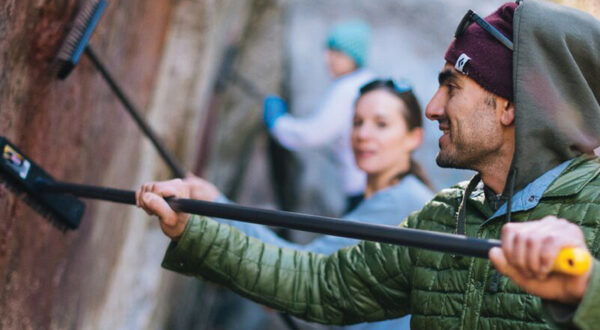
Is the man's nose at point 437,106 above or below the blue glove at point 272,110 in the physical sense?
below

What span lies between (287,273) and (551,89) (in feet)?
3.33

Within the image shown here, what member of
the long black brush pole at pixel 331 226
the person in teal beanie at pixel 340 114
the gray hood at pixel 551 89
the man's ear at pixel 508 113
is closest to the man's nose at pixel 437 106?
the man's ear at pixel 508 113

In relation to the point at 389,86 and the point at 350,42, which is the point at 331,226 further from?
the point at 350,42

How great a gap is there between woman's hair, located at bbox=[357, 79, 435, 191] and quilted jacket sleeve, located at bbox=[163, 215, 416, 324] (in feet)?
4.90

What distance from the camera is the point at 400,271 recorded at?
2.46 metres

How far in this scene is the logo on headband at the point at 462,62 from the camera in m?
2.42

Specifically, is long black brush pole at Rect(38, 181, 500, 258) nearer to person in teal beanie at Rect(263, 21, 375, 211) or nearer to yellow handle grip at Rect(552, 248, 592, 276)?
yellow handle grip at Rect(552, 248, 592, 276)

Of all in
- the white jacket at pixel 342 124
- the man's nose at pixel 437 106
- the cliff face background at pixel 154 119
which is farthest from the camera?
the white jacket at pixel 342 124

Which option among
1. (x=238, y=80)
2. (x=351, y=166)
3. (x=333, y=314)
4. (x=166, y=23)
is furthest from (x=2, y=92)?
(x=238, y=80)

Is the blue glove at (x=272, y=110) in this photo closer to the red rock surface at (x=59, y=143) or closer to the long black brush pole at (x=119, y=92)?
the red rock surface at (x=59, y=143)

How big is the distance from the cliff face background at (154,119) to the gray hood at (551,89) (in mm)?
593

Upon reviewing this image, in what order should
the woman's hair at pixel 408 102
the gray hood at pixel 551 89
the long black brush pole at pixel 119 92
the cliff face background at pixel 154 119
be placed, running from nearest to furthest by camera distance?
the gray hood at pixel 551 89, the cliff face background at pixel 154 119, the long black brush pole at pixel 119 92, the woman's hair at pixel 408 102

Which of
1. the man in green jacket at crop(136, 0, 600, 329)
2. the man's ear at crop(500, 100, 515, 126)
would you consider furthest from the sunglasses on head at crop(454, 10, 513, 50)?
the man's ear at crop(500, 100, 515, 126)

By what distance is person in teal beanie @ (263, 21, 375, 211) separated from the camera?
5496mm
